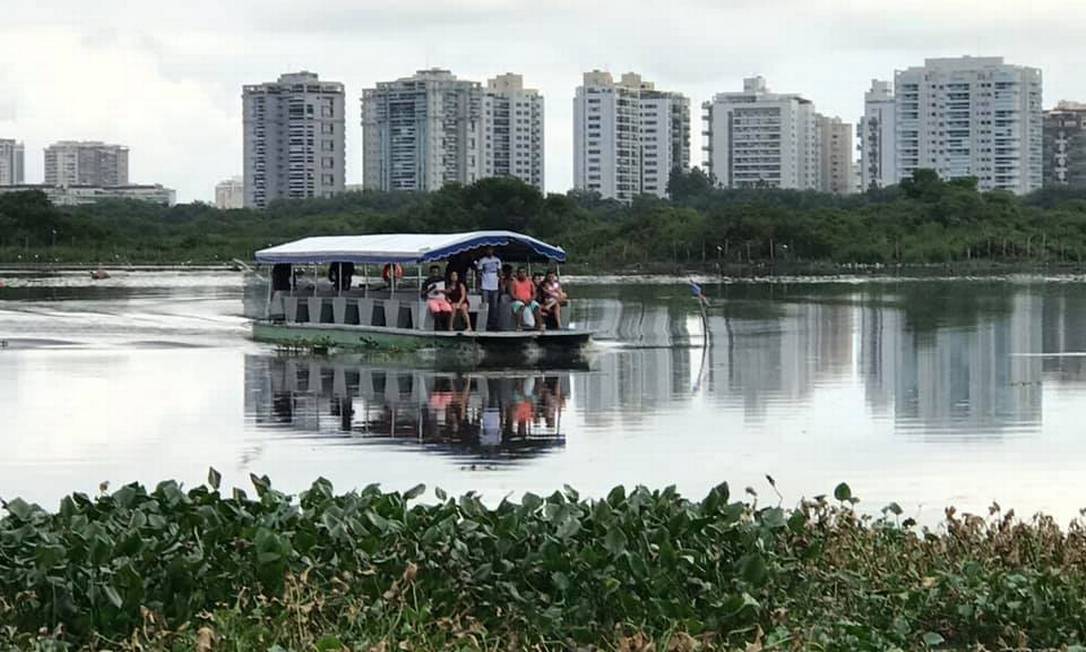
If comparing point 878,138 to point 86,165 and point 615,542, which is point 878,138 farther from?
point 615,542

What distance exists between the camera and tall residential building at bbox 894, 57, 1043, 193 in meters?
136

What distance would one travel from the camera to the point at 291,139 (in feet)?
438

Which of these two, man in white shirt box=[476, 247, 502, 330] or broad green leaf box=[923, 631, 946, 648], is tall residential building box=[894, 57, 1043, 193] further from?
broad green leaf box=[923, 631, 946, 648]

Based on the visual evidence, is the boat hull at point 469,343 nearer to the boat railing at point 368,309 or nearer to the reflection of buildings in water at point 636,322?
the boat railing at point 368,309

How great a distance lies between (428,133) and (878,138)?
41379 mm

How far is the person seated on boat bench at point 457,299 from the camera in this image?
24.8 m

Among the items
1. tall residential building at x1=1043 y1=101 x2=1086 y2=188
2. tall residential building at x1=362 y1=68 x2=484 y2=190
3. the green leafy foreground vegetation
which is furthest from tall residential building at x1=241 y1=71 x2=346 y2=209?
the green leafy foreground vegetation

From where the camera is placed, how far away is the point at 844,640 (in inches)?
254

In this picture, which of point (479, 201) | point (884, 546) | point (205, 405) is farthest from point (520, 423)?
point (479, 201)

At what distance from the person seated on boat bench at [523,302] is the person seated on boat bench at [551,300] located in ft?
0.53

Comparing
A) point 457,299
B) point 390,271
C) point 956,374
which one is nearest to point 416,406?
point 956,374

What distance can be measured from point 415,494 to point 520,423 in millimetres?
8695

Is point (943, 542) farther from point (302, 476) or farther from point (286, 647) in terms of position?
point (302, 476)

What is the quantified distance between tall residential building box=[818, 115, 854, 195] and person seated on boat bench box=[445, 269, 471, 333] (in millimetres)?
137063
